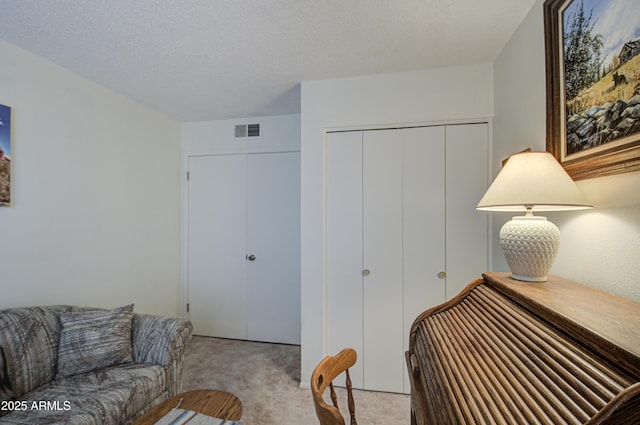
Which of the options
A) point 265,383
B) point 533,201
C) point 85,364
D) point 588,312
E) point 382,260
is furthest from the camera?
point 265,383

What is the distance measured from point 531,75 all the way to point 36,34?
113 inches

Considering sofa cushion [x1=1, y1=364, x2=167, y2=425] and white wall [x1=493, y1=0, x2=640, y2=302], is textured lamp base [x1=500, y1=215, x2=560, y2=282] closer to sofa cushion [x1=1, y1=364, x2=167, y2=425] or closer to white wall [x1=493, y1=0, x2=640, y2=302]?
white wall [x1=493, y1=0, x2=640, y2=302]

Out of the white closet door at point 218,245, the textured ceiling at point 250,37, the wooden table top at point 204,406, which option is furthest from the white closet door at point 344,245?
the white closet door at point 218,245

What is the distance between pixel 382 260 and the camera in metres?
2.20

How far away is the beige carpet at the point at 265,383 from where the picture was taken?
6.30ft

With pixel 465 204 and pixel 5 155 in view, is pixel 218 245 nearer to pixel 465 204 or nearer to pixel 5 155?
pixel 5 155

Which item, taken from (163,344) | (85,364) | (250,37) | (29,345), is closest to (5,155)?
(29,345)

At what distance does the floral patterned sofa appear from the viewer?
137 cm

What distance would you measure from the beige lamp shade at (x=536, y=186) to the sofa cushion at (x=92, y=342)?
226 centimetres

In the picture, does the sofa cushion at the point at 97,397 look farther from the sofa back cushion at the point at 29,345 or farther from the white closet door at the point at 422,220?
the white closet door at the point at 422,220

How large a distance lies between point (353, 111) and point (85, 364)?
8.22ft

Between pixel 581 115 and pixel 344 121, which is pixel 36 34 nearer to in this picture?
pixel 344 121

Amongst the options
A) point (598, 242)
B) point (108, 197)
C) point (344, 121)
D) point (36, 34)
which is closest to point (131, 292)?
point (108, 197)

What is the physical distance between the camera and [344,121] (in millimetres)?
2236
